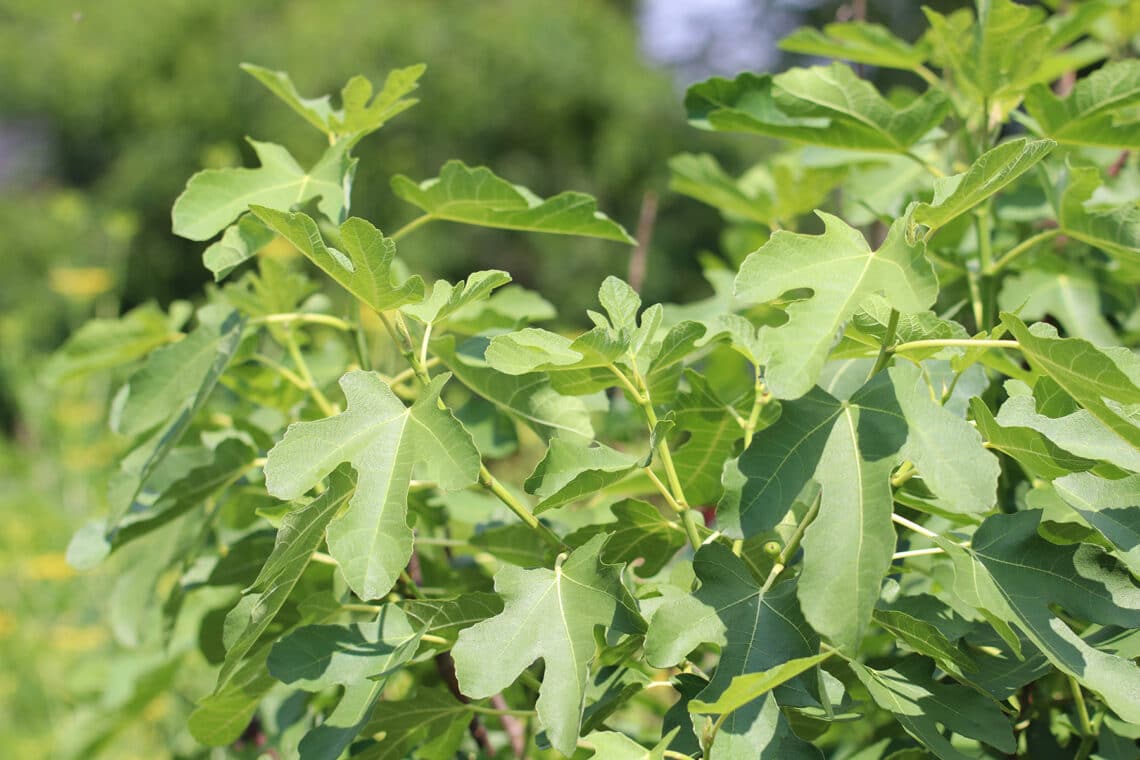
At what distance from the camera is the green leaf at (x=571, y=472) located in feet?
2.19

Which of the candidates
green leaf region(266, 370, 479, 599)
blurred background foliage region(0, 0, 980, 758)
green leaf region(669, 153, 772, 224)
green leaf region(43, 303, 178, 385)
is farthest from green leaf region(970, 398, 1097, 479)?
blurred background foliage region(0, 0, 980, 758)

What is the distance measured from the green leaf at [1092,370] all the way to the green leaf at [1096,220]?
0.28 m

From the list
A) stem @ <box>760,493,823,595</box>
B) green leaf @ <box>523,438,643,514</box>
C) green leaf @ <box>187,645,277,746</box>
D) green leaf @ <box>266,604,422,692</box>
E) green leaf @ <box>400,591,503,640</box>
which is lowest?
green leaf @ <box>187,645,277,746</box>

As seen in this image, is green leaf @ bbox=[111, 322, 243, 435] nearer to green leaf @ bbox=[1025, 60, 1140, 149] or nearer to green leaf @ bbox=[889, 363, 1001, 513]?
green leaf @ bbox=[889, 363, 1001, 513]

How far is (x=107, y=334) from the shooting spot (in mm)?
1168

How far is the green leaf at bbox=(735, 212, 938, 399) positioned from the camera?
565 mm

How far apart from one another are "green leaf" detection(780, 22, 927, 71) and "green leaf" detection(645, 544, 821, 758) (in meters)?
0.71

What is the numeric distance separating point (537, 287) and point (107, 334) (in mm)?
10682

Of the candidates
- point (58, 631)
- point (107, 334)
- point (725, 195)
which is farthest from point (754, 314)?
point (58, 631)

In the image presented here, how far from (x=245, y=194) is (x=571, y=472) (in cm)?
43

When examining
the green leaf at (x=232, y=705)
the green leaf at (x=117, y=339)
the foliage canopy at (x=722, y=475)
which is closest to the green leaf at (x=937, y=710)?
the foliage canopy at (x=722, y=475)

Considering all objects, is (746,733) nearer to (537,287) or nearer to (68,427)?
(68,427)

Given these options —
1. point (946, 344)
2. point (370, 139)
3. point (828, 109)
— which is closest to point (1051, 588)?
point (946, 344)

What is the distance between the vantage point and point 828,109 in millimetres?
955
